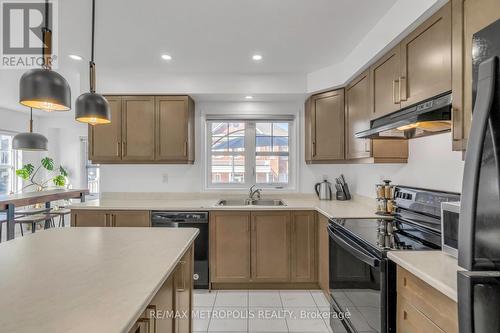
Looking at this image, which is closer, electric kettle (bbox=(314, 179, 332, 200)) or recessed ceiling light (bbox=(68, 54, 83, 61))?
recessed ceiling light (bbox=(68, 54, 83, 61))

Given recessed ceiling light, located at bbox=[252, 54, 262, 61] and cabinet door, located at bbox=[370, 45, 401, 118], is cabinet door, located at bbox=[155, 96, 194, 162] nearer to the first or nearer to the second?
recessed ceiling light, located at bbox=[252, 54, 262, 61]

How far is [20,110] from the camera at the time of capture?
541 cm

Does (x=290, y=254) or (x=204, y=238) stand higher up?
(x=204, y=238)

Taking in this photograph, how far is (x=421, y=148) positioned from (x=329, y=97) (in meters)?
1.19

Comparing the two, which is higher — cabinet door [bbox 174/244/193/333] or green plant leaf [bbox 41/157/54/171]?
green plant leaf [bbox 41/157/54/171]

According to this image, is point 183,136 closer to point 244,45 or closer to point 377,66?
point 244,45

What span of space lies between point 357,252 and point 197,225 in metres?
1.76

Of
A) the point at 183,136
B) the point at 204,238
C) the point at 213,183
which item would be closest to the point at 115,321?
the point at 204,238

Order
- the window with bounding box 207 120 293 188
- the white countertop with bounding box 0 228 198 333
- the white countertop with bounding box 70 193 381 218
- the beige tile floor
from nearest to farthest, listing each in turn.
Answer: the white countertop with bounding box 0 228 198 333, the beige tile floor, the white countertop with bounding box 70 193 381 218, the window with bounding box 207 120 293 188

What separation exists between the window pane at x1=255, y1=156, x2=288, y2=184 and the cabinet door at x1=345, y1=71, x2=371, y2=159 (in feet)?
3.37

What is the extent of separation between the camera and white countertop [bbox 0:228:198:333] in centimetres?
75

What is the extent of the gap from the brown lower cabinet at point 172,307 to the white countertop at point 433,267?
1.11m

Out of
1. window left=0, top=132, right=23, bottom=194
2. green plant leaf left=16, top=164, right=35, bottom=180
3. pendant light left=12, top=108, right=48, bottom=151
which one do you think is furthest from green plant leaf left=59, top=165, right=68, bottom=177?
pendant light left=12, top=108, right=48, bottom=151

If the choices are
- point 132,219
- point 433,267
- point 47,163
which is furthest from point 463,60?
point 47,163
